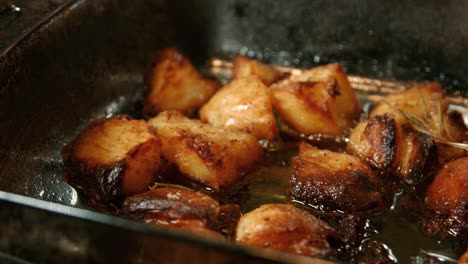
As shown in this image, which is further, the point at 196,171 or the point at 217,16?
the point at 217,16

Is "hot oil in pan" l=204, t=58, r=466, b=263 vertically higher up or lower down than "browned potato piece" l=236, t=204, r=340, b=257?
lower down

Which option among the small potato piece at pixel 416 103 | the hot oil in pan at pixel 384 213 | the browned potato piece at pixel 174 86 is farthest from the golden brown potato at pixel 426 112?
the browned potato piece at pixel 174 86

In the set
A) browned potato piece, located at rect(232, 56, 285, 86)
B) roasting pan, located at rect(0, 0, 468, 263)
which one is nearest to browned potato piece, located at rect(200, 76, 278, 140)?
browned potato piece, located at rect(232, 56, 285, 86)

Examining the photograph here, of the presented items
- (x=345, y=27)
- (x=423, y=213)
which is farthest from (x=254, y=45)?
(x=423, y=213)

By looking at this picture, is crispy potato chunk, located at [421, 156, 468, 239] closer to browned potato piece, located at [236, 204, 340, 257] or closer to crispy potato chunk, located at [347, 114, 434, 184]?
crispy potato chunk, located at [347, 114, 434, 184]

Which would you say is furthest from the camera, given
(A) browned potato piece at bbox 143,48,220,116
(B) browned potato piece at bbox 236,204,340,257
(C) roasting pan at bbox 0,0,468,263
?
(A) browned potato piece at bbox 143,48,220,116

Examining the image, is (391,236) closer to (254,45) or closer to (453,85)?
(453,85)

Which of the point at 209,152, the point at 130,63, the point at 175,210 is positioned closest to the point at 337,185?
the point at 209,152
